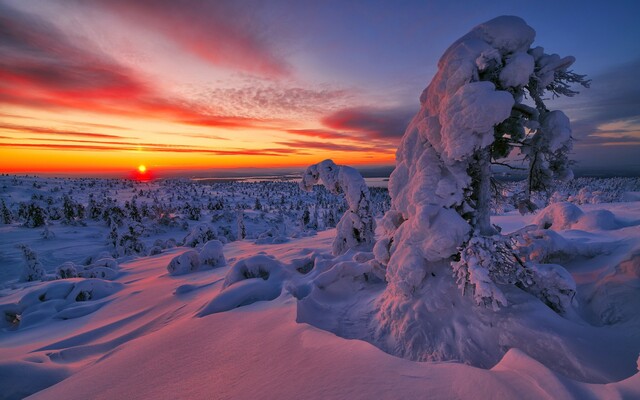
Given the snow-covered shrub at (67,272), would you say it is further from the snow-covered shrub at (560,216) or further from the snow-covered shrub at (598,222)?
the snow-covered shrub at (598,222)

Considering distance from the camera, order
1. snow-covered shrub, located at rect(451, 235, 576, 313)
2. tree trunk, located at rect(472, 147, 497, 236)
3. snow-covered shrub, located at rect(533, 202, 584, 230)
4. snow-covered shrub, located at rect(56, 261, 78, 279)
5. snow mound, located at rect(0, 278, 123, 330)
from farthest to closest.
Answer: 1. snow-covered shrub, located at rect(56, 261, 78, 279)
2. snow-covered shrub, located at rect(533, 202, 584, 230)
3. snow mound, located at rect(0, 278, 123, 330)
4. tree trunk, located at rect(472, 147, 497, 236)
5. snow-covered shrub, located at rect(451, 235, 576, 313)

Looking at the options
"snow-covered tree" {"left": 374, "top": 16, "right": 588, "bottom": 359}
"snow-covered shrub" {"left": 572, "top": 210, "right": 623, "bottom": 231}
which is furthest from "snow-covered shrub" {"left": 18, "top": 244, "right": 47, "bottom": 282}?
"snow-covered shrub" {"left": 572, "top": 210, "right": 623, "bottom": 231}

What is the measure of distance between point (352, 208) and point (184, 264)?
6.31 meters

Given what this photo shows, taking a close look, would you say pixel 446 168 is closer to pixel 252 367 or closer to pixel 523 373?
pixel 523 373

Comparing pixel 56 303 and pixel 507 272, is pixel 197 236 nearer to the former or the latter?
pixel 56 303

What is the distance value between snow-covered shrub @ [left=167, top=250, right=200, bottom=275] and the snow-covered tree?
7.56 m

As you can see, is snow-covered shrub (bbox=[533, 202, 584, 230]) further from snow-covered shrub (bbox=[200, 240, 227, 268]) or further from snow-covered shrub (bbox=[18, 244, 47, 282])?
snow-covered shrub (bbox=[18, 244, 47, 282])

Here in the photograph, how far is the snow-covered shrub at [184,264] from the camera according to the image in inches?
357

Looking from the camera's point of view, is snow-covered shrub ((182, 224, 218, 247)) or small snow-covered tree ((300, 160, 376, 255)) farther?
snow-covered shrub ((182, 224, 218, 247))

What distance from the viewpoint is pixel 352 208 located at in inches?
338

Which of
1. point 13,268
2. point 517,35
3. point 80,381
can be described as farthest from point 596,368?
point 13,268

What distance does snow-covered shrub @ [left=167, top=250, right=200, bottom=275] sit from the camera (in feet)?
29.7

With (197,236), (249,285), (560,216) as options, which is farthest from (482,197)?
(197,236)

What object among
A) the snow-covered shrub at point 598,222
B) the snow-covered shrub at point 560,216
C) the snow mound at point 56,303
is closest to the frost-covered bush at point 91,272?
the snow mound at point 56,303
